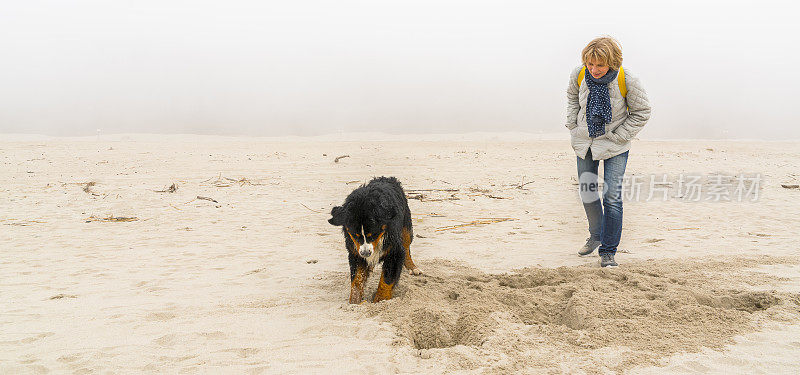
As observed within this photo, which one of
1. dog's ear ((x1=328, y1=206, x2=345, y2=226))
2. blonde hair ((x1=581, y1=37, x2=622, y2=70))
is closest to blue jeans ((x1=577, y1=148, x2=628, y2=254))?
blonde hair ((x1=581, y1=37, x2=622, y2=70))

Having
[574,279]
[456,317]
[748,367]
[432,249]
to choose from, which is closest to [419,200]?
[432,249]

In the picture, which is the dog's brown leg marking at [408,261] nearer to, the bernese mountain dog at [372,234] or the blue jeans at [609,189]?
the bernese mountain dog at [372,234]

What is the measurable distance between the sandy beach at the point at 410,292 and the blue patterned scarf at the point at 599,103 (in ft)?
5.54

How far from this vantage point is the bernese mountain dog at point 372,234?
168 inches

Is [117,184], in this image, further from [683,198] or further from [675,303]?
[683,198]

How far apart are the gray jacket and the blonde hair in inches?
10.3

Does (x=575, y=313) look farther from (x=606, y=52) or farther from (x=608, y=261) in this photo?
(x=606, y=52)

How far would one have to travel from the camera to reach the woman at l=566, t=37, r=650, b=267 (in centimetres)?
523

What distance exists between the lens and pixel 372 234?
14.1ft

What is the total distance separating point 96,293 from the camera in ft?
16.8

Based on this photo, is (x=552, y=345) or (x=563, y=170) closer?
(x=552, y=345)

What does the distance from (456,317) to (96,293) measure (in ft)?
12.9

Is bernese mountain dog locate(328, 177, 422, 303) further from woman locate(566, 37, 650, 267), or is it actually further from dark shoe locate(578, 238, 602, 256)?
dark shoe locate(578, 238, 602, 256)

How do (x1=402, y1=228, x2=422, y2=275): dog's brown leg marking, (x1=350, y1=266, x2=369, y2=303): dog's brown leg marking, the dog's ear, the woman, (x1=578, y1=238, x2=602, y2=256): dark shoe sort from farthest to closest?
→ 1. (x1=578, y1=238, x2=602, y2=256): dark shoe
2. (x1=402, y1=228, x2=422, y2=275): dog's brown leg marking
3. the woman
4. (x1=350, y1=266, x2=369, y2=303): dog's brown leg marking
5. the dog's ear
